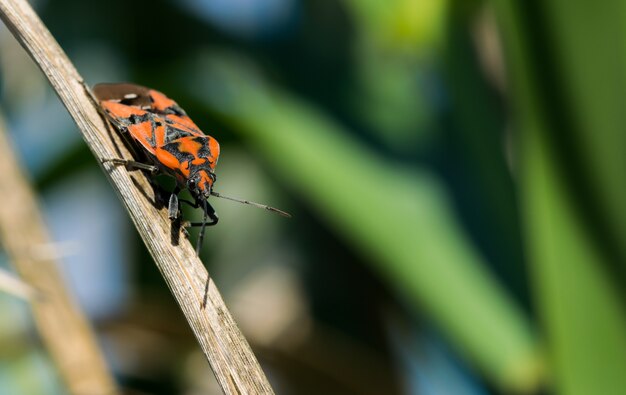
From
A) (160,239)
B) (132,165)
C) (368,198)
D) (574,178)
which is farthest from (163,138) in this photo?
(368,198)

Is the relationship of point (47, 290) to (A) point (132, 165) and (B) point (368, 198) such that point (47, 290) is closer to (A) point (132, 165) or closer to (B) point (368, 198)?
(A) point (132, 165)

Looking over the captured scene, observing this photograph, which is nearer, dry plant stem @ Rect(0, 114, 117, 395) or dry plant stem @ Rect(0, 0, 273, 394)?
dry plant stem @ Rect(0, 0, 273, 394)

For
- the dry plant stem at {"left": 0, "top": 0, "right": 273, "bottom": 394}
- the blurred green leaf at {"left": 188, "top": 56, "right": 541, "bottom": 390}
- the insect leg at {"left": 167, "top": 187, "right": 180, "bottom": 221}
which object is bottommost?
the blurred green leaf at {"left": 188, "top": 56, "right": 541, "bottom": 390}

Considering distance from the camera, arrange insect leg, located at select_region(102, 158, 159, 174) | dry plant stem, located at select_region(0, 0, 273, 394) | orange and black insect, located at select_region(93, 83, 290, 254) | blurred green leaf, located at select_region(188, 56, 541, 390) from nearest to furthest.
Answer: dry plant stem, located at select_region(0, 0, 273, 394), insect leg, located at select_region(102, 158, 159, 174), orange and black insect, located at select_region(93, 83, 290, 254), blurred green leaf, located at select_region(188, 56, 541, 390)

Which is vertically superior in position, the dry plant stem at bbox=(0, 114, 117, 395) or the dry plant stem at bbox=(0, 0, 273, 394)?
the dry plant stem at bbox=(0, 0, 273, 394)

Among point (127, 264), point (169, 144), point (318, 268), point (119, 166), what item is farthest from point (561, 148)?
point (127, 264)

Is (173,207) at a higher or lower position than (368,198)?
higher

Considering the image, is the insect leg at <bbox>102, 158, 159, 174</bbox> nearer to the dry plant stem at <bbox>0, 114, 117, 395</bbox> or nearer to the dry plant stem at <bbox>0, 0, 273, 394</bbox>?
the dry plant stem at <bbox>0, 0, 273, 394</bbox>

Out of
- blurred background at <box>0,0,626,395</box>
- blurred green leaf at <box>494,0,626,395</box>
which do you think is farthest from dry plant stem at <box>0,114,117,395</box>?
blurred green leaf at <box>494,0,626,395</box>
